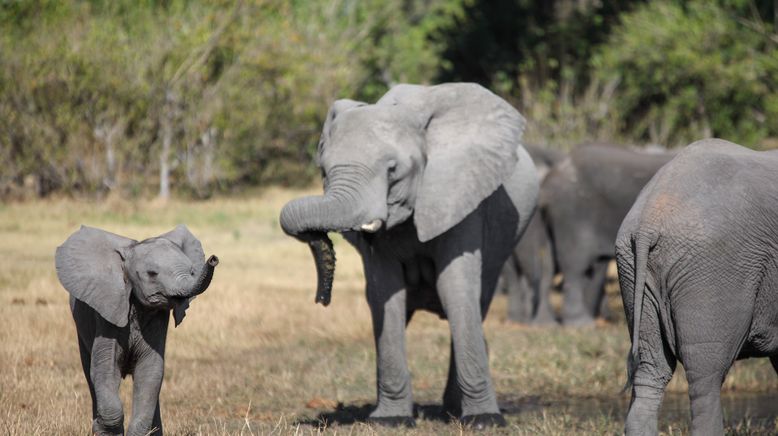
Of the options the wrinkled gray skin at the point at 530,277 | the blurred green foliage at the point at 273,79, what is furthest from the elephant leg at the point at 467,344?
the blurred green foliage at the point at 273,79

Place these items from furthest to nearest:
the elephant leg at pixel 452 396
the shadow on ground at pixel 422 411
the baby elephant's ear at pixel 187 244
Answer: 1. the elephant leg at pixel 452 396
2. the shadow on ground at pixel 422 411
3. the baby elephant's ear at pixel 187 244

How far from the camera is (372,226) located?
7875 mm

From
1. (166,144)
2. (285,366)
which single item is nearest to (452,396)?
(285,366)

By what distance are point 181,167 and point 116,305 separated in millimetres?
19150

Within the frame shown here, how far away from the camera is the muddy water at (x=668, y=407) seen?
8938 mm

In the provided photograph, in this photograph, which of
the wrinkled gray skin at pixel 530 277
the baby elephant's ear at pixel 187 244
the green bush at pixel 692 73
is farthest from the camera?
the green bush at pixel 692 73

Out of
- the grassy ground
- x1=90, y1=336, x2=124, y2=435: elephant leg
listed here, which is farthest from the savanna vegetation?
x1=90, y1=336, x2=124, y2=435: elephant leg

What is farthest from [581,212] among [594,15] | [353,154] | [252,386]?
[594,15]

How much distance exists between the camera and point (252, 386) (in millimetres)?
10000

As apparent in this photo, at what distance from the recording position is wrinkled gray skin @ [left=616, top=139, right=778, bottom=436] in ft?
20.7

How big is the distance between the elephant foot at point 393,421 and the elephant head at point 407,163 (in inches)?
49.3

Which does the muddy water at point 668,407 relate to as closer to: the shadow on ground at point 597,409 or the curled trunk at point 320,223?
the shadow on ground at point 597,409

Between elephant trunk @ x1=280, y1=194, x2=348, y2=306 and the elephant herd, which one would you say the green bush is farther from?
elephant trunk @ x1=280, y1=194, x2=348, y2=306

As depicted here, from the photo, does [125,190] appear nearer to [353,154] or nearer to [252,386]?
[252,386]
